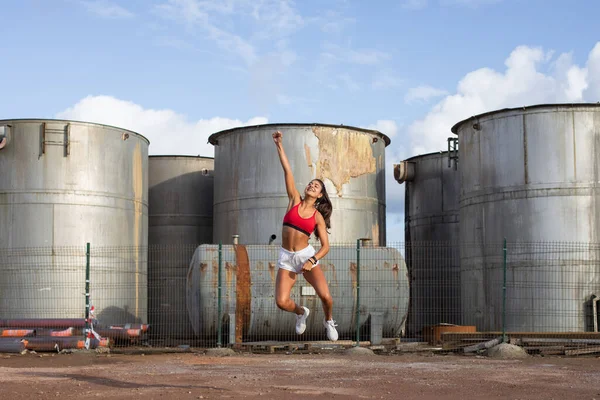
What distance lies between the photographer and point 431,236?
2938 cm

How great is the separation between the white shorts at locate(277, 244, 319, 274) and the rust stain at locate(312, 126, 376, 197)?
48.7 ft

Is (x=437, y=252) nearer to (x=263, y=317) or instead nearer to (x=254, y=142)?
(x=254, y=142)

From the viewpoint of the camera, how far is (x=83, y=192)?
2438 cm

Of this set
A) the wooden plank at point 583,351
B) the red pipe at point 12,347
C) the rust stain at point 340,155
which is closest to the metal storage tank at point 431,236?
the rust stain at point 340,155

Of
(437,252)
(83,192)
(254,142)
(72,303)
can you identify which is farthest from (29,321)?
(437,252)

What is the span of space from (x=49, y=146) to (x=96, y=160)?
131 cm

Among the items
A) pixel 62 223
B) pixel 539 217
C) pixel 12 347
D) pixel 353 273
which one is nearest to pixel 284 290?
pixel 353 273

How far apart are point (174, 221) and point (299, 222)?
63.7 ft

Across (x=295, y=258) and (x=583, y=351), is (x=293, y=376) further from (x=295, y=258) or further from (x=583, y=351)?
A: (x=583, y=351)

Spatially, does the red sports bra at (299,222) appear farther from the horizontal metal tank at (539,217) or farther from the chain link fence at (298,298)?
the horizontal metal tank at (539,217)

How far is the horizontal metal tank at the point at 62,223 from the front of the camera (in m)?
23.5

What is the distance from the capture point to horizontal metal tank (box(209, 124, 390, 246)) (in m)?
25.1

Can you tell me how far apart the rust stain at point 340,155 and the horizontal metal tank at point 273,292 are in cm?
450

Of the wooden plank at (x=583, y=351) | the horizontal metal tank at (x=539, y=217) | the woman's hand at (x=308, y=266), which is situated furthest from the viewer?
the horizontal metal tank at (x=539, y=217)
